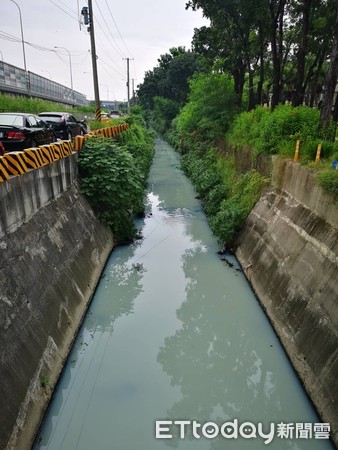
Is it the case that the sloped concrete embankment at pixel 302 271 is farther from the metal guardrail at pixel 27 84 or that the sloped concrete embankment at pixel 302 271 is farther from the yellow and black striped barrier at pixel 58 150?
the metal guardrail at pixel 27 84

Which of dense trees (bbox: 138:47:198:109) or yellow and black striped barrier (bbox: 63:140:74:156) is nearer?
yellow and black striped barrier (bbox: 63:140:74:156)

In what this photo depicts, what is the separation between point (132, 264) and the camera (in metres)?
10.4

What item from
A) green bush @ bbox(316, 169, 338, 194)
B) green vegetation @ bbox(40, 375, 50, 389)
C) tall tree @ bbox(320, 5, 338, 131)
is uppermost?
tall tree @ bbox(320, 5, 338, 131)

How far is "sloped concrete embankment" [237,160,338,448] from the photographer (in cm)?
523

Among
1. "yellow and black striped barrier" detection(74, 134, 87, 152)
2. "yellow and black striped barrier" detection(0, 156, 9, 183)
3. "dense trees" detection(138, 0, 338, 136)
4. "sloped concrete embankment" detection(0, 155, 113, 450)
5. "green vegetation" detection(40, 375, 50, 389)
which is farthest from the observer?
"dense trees" detection(138, 0, 338, 136)

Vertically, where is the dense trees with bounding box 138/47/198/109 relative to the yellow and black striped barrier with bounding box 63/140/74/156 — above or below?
above

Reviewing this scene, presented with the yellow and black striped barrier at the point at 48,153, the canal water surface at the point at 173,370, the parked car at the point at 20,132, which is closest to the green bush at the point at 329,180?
the canal water surface at the point at 173,370

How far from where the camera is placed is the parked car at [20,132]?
29.2ft

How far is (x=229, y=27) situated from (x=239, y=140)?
20.6ft

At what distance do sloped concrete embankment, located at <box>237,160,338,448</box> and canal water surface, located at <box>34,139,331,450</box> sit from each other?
437 millimetres

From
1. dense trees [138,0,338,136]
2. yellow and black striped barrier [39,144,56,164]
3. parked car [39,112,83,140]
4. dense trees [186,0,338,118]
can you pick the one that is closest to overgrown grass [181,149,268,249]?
dense trees [138,0,338,136]

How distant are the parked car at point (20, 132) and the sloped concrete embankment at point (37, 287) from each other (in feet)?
4.41

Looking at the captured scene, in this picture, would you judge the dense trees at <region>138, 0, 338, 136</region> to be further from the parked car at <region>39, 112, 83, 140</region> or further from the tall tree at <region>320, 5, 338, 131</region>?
the parked car at <region>39, 112, 83, 140</region>

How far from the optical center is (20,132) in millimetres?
9062
